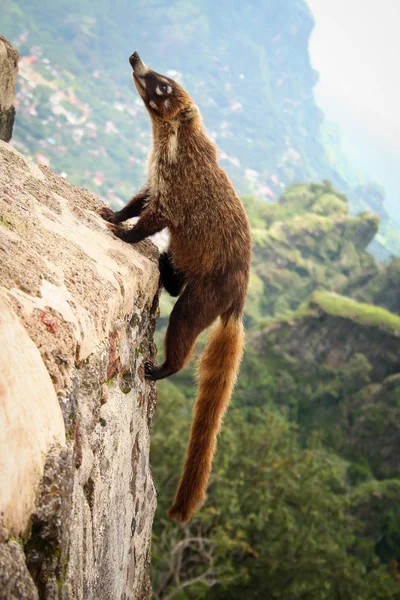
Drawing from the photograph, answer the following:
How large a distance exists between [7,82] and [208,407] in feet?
10.6

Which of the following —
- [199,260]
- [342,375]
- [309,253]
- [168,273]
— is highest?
[309,253]

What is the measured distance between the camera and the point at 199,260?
10.8 feet

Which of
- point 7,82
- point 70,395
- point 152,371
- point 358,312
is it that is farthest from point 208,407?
point 358,312

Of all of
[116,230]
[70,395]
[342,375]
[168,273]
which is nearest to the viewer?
[70,395]

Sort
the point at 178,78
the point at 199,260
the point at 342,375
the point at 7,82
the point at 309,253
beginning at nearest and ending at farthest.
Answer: the point at 199,260 → the point at 7,82 → the point at 342,375 → the point at 309,253 → the point at 178,78

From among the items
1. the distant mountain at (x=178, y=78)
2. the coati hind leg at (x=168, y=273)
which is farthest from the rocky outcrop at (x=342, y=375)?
the distant mountain at (x=178, y=78)

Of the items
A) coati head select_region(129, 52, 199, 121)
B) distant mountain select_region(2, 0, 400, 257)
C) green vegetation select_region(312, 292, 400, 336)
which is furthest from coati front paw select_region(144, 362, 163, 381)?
distant mountain select_region(2, 0, 400, 257)

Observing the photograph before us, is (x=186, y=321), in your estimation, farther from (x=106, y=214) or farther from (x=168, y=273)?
(x=106, y=214)

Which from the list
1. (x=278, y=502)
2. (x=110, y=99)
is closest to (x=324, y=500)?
(x=278, y=502)

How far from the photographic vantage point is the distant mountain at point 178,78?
77.0 m

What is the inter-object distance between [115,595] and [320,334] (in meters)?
30.6

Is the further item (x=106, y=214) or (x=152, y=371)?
(x=106, y=214)

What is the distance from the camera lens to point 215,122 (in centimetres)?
12594

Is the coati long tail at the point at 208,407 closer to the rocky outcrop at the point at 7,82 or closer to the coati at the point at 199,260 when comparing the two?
the coati at the point at 199,260
